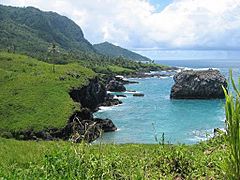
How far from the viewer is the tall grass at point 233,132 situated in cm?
485

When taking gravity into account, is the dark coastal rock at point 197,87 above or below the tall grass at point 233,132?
below

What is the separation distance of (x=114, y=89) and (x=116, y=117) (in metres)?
51.3

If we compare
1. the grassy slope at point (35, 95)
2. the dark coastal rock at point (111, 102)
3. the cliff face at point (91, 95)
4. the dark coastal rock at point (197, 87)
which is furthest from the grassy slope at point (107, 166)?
the dark coastal rock at point (197, 87)

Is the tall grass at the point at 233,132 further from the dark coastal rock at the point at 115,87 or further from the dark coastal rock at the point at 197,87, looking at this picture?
the dark coastal rock at the point at 115,87

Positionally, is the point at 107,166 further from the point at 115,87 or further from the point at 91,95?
the point at 115,87

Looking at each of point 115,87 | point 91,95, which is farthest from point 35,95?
point 115,87

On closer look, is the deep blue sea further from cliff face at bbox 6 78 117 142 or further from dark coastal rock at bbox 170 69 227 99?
dark coastal rock at bbox 170 69 227 99

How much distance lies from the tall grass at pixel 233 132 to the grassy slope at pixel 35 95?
5357 cm

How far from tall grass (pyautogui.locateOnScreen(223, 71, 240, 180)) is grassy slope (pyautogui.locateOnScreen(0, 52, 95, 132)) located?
53.6 metres

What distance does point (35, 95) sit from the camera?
74.0 m

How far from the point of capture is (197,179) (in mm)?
10688

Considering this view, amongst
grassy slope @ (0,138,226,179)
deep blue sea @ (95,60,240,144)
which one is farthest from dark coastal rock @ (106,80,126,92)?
grassy slope @ (0,138,226,179)

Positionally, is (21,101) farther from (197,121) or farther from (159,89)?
(159,89)

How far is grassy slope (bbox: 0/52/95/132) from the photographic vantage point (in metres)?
60.2
